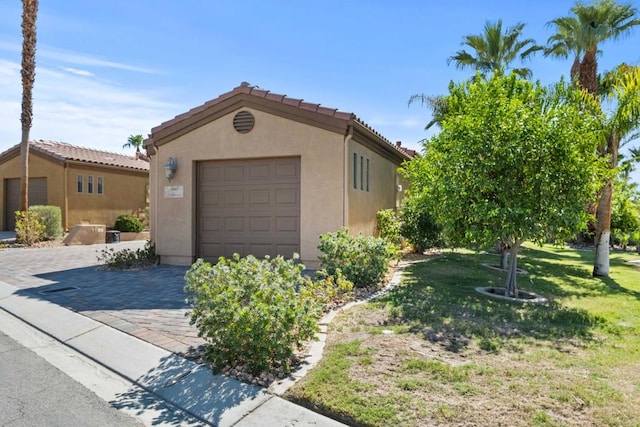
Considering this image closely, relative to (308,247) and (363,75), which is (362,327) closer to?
(308,247)

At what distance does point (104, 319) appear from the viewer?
5.78m

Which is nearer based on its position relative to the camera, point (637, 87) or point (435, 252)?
point (637, 87)

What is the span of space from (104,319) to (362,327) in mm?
3573

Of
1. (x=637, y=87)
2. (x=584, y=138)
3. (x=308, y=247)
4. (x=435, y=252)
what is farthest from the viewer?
(x=435, y=252)

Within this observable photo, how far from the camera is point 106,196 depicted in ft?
68.2

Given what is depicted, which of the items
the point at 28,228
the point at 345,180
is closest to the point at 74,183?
the point at 28,228

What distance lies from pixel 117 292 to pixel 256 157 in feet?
14.6

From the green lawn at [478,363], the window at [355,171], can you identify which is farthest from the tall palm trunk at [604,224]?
the window at [355,171]

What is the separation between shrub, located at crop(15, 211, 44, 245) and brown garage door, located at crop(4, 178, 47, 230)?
3755 mm

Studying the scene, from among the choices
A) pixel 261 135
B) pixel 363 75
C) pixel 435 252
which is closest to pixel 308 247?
pixel 261 135

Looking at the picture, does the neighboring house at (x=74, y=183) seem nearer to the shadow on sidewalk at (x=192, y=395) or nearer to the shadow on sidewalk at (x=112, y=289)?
the shadow on sidewalk at (x=112, y=289)

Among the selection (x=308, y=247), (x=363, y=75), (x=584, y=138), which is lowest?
(x=308, y=247)

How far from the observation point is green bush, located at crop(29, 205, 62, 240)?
16.8m

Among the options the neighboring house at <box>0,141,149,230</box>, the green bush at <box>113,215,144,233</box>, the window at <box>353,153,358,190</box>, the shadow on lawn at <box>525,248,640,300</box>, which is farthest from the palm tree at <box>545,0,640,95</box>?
the neighboring house at <box>0,141,149,230</box>
